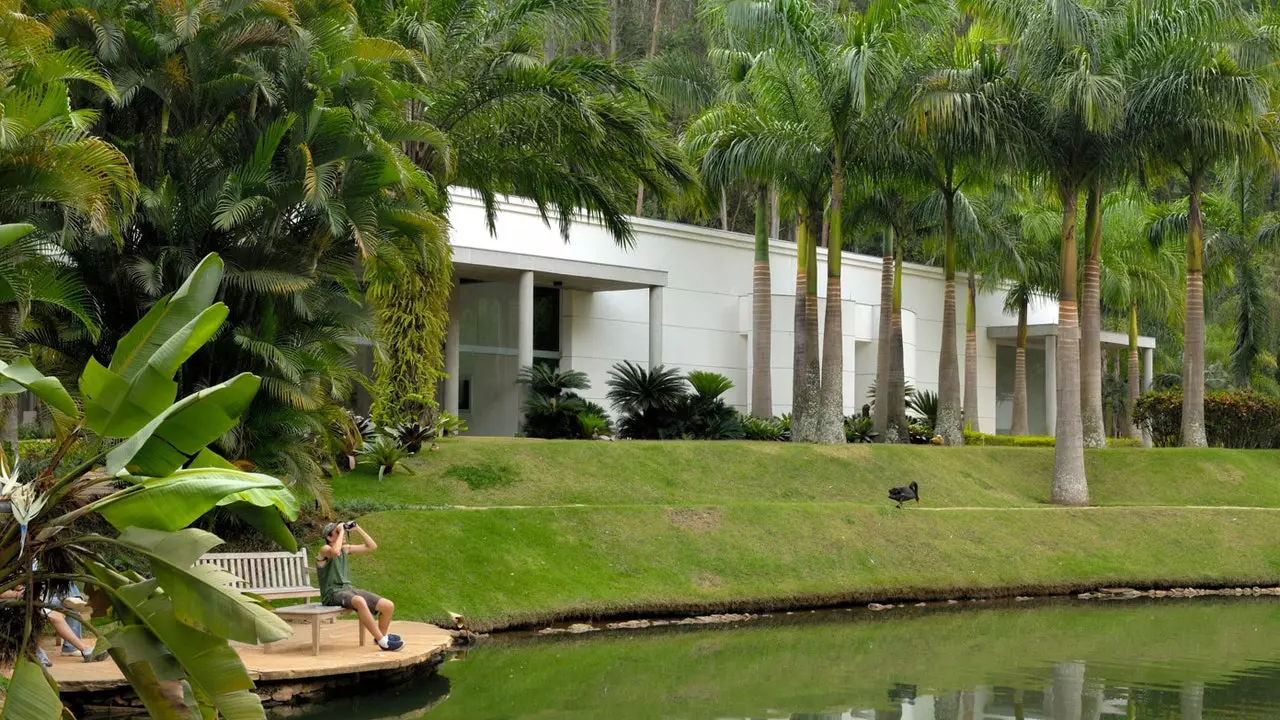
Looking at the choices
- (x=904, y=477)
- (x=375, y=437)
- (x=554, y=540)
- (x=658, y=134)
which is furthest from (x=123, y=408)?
(x=904, y=477)

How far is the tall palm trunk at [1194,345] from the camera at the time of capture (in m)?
30.3

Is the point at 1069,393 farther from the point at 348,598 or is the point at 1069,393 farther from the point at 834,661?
the point at 348,598

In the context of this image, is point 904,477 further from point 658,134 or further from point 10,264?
point 10,264

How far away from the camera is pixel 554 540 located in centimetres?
1830

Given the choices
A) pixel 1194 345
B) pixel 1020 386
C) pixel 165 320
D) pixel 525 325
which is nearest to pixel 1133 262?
pixel 1020 386

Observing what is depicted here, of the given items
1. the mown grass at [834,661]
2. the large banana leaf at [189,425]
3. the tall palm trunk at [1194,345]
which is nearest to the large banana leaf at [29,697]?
the large banana leaf at [189,425]

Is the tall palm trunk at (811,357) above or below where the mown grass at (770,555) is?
above

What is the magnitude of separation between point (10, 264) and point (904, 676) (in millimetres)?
9351

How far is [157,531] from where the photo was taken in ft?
24.3

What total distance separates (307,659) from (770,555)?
9183 millimetres

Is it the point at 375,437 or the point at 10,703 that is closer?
the point at 10,703

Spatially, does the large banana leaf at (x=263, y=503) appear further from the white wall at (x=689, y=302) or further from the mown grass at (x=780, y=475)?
the white wall at (x=689, y=302)

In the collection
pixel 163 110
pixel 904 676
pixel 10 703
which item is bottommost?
pixel 904 676

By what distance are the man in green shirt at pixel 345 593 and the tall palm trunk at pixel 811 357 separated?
1639 cm
